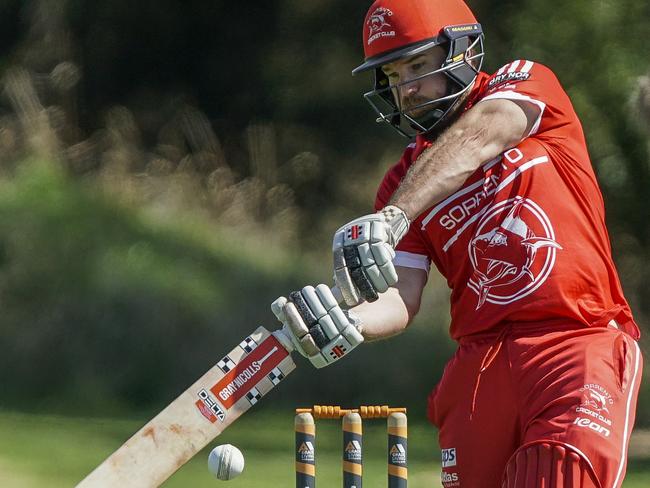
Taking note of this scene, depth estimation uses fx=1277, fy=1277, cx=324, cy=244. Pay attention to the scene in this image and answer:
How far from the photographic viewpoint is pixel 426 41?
2.96m

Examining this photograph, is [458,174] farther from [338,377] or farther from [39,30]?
[39,30]

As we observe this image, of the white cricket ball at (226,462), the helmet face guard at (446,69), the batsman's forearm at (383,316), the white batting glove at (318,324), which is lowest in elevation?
the white cricket ball at (226,462)

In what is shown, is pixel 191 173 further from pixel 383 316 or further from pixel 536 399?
pixel 536 399

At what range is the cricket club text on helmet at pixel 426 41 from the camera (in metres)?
2.96

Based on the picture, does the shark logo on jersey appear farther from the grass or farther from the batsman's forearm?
the grass

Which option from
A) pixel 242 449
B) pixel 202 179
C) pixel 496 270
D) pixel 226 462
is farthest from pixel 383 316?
pixel 202 179

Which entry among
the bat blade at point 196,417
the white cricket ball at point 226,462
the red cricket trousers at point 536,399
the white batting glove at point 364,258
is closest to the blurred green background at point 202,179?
the white cricket ball at point 226,462

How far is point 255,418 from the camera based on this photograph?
834cm

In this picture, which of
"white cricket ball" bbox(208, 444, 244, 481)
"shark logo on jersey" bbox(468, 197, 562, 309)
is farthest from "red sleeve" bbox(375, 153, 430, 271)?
"white cricket ball" bbox(208, 444, 244, 481)

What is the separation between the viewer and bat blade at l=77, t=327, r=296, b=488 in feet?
8.81

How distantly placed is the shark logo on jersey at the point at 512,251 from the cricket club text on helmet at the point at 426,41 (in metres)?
0.30

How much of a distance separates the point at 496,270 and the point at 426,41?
558mm

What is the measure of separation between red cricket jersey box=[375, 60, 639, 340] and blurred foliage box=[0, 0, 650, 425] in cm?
535

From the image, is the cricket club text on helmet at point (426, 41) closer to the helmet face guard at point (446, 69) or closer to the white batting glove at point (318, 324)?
the helmet face guard at point (446, 69)
